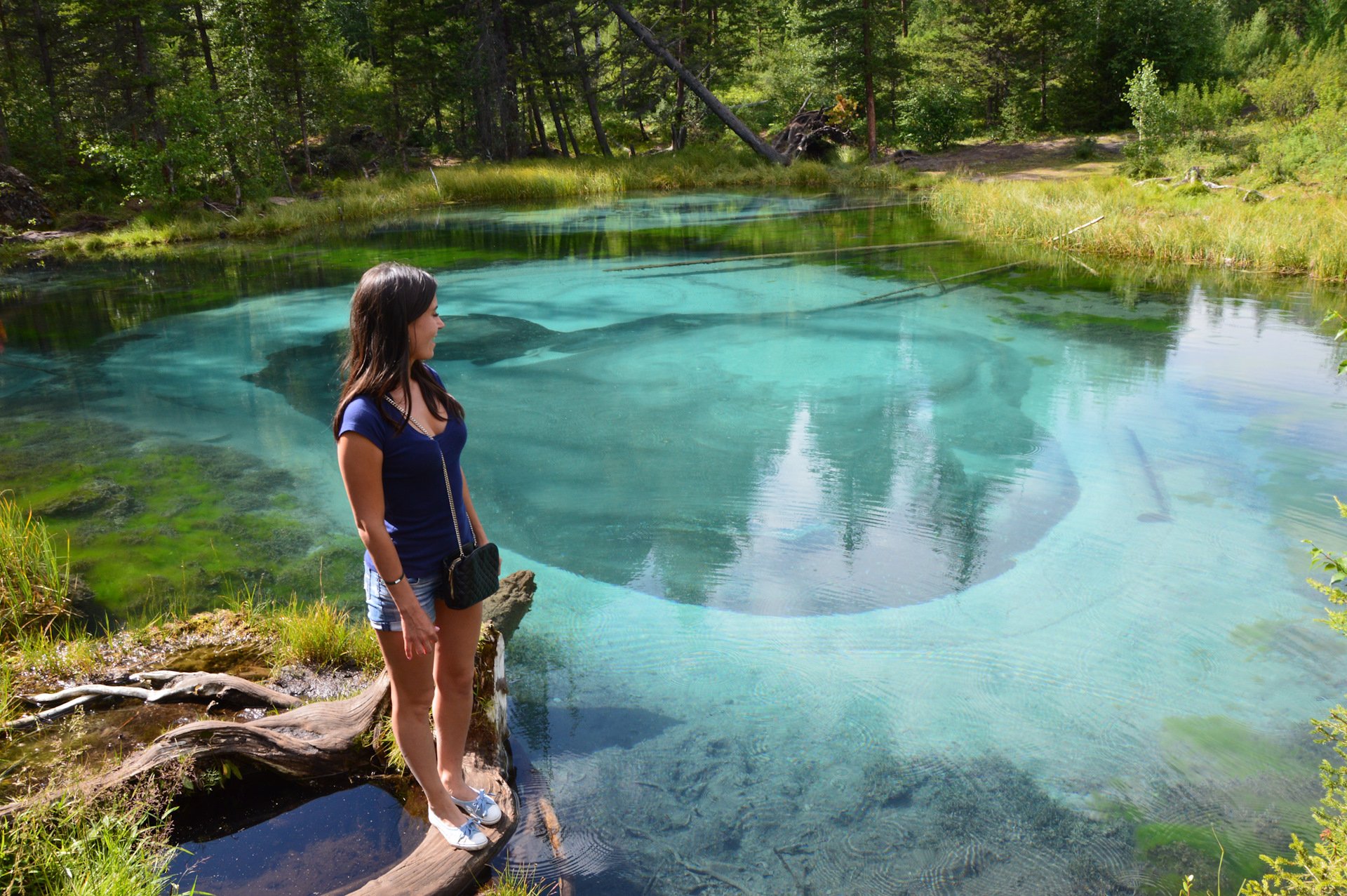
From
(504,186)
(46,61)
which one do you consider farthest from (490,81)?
(46,61)

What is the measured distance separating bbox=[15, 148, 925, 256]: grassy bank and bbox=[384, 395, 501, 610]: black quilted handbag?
17.4 m

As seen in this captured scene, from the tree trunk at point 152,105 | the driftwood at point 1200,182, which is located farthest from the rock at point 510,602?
the tree trunk at point 152,105

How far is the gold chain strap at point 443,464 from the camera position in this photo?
2.05 m

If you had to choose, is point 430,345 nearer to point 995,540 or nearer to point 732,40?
point 995,540

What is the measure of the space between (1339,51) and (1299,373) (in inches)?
721

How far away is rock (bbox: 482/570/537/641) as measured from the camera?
3.49 metres

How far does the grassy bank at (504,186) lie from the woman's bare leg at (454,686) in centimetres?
1724

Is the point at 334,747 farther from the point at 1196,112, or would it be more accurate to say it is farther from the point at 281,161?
the point at 1196,112

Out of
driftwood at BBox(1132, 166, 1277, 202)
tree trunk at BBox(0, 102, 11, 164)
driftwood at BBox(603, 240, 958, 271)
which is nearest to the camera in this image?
driftwood at BBox(603, 240, 958, 271)

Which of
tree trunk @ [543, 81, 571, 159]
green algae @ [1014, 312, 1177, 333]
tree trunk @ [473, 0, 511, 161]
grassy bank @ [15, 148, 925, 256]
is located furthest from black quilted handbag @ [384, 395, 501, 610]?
tree trunk @ [543, 81, 571, 159]

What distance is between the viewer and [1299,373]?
758 cm

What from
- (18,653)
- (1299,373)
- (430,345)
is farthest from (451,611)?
(1299,373)

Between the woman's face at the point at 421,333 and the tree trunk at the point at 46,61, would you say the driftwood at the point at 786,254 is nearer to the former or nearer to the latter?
the woman's face at the point at 421,333

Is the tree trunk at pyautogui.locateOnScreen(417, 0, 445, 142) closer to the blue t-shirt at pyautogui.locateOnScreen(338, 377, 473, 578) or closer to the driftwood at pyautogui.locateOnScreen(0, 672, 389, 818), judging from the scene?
the driftwood at pyautogui.locateOnScreen(0, 672, 389, 818)
